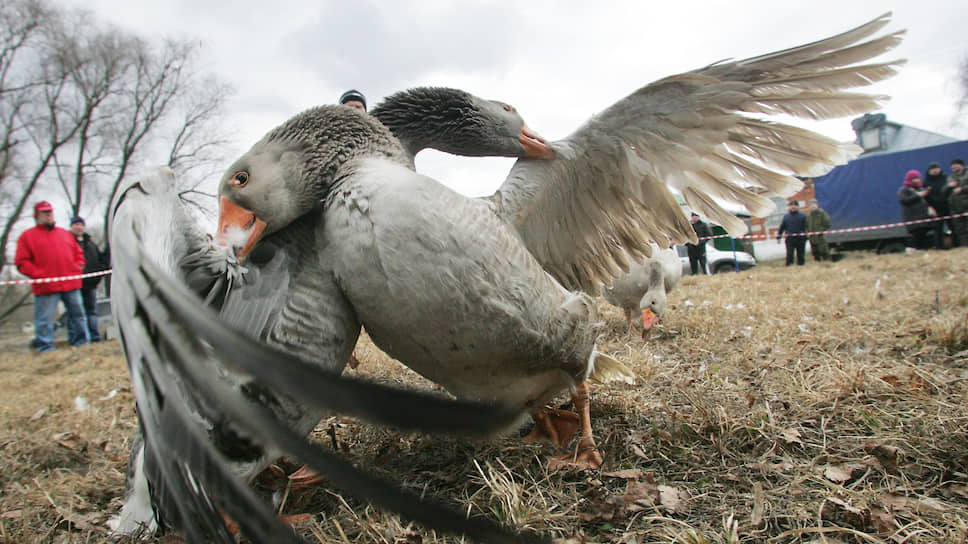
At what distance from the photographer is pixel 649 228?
2.59m

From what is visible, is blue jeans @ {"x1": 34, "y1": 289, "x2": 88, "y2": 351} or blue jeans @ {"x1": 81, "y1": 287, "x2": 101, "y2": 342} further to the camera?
blue jeans @ {"x1": 81, "y1": 287, "x2": 101, "y2": 342}

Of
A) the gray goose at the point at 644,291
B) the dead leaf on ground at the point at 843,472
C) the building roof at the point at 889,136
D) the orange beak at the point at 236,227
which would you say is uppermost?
the building roof at the point at 889,136

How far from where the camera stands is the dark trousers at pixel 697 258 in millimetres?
13992

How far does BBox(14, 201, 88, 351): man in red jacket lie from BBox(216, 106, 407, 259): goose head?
28.1 feet

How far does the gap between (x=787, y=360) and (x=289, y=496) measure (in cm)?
293

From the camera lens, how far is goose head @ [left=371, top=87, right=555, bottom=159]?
2260mm

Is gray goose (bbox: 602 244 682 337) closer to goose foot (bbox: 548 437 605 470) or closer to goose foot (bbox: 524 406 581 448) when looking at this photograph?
goose foot (bbox: 524 406 581 448)

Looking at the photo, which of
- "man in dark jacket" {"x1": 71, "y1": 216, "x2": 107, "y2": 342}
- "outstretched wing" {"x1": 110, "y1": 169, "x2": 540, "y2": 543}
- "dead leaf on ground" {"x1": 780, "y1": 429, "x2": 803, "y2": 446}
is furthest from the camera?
"man in dark jacket" {"x1": 71, "y1": 216, "x2": 107, "y2": 342}

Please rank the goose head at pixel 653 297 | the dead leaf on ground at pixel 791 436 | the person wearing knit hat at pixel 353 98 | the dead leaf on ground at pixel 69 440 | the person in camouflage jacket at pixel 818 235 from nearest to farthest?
the dead leaf on ground at pixel 791 436, the dead leaf on ground at pixel 69 440, the person wearing knit hat at pixel 353 98, the goose head at pixel 653 297, the person in camouflage jacket at pixel 818 235

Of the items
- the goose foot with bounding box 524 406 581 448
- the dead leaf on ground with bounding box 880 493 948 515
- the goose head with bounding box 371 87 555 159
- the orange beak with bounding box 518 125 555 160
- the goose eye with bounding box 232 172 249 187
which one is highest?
the goose head with bounding box 371 87 555 159

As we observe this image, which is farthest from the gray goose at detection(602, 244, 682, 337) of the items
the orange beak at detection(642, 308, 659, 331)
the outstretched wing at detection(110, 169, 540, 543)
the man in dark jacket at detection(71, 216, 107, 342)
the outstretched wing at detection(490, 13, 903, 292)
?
the man in dark jacket at detection(71, 216, 107, 342)

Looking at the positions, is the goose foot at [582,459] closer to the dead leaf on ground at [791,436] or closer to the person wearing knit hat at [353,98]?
the dead leaf on ground at [791,436]

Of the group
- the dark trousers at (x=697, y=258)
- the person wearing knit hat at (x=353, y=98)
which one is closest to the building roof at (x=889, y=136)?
the dark trousers at (x=697, y=258)

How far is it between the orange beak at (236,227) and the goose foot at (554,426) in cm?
155
